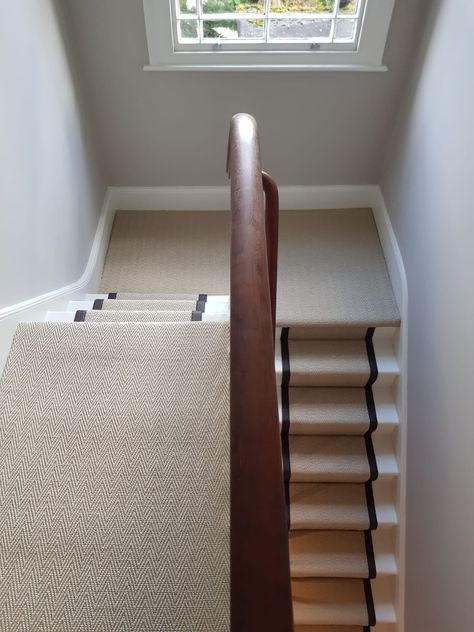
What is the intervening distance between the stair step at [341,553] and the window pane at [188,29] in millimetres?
2490

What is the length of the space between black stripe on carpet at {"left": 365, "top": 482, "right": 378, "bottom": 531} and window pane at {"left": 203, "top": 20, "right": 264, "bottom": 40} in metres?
2.28

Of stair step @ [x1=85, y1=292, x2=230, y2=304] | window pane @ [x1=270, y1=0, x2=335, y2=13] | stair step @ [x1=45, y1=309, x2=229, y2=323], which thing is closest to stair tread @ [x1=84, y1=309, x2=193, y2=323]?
stair step @ [x1=45, y1=309, x2=229, y2=323]

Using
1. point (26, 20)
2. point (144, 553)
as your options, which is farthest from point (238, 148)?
point (26, 20)

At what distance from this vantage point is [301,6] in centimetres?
237

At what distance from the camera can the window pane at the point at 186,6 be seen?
2.34 meters

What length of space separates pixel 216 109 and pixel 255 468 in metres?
2.36

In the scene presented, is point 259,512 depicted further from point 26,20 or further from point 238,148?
point 26,20

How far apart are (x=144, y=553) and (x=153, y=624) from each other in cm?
14

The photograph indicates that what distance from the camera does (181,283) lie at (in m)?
2.79

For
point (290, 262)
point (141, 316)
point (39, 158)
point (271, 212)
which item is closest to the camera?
point (271, 212)

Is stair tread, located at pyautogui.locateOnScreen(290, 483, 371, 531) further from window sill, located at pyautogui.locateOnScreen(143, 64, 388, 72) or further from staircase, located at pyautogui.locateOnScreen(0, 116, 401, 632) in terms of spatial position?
window sill, located at pyautogui.locateOnScreen(143, 64, 388, 72)

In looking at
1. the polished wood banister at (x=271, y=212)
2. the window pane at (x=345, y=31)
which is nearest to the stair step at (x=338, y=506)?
the polished wood banister at (x=271, y=212)

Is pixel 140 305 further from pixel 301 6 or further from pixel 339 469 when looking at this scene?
pixel 301 6

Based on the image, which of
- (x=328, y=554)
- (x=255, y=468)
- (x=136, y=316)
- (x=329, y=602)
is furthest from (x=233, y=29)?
(x=329, y=602)
